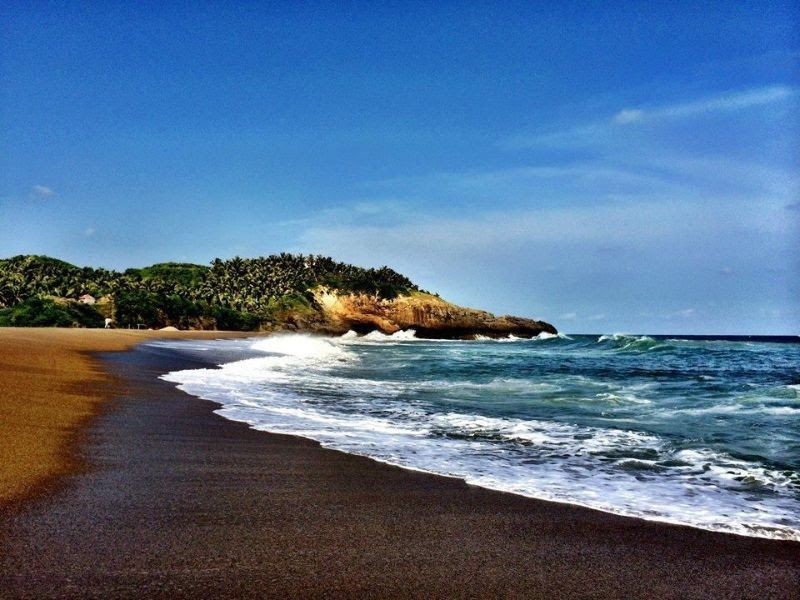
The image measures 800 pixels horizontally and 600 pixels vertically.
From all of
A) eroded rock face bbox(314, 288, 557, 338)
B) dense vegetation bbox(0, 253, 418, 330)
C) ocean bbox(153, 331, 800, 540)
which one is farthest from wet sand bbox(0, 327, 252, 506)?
eroded rock face bbox(314, 288, 557, 338)

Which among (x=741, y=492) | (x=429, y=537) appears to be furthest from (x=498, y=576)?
(x=741, y=492)

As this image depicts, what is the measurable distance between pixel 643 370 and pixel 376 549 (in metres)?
23.8

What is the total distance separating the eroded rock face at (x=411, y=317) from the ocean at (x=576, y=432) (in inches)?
3035

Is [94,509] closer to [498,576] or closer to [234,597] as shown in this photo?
[234,597]

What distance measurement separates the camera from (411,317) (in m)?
97.7

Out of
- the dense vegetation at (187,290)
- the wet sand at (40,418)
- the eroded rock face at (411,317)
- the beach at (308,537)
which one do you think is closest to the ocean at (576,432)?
the beach at (308,537)

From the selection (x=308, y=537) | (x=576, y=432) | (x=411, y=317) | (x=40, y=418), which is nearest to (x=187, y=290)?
(x=411, y=317)

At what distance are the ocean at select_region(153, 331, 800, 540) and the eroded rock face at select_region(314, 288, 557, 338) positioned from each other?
77085mm

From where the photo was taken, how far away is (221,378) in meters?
16.7

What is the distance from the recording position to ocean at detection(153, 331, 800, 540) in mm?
5812

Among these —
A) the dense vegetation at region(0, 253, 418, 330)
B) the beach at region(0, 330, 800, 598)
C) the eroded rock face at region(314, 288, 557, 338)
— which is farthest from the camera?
the eroded rock face at region(314, 288, 557, 338)

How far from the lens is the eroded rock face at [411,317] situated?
96.4 metres

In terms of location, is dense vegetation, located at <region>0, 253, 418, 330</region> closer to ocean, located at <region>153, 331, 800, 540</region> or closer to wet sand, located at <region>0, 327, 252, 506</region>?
wet sand, located at <region>0, 327, 252, 506</region>

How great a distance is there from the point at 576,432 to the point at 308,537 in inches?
258
